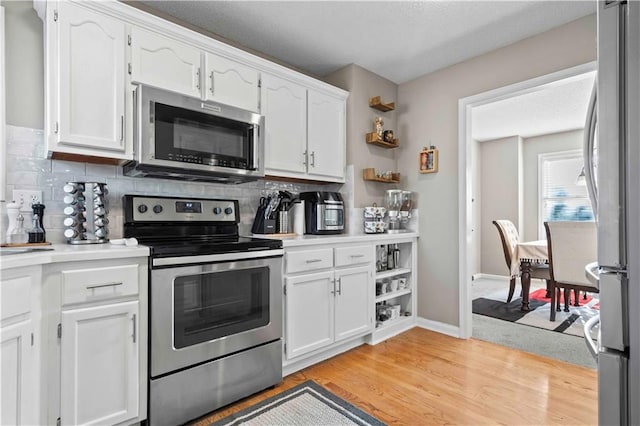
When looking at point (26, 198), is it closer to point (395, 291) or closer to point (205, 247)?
point (205, 247)

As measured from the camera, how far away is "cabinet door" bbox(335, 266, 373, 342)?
8.41ft

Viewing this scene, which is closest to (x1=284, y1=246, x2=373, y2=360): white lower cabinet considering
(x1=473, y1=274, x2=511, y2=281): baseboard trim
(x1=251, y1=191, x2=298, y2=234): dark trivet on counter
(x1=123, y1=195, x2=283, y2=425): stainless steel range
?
(x1=123, y1=195, x2=283, y2=425): stainless steel range

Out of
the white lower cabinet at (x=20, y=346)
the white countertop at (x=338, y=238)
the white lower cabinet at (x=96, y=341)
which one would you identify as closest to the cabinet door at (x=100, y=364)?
the white lower cabinet at (x=96, y=341)

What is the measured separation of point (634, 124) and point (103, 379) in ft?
6.79

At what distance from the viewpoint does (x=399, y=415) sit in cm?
184

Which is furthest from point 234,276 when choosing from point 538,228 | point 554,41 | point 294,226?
point 538,228

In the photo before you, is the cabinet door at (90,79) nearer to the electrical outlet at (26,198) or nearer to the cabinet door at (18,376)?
the electrical outlet at (26,198)

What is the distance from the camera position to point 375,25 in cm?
256

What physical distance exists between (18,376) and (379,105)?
3.12m

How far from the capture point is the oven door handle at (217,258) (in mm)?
1700

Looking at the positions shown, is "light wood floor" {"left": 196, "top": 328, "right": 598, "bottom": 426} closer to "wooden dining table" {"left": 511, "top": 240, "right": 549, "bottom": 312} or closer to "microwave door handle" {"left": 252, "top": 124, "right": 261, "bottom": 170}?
"wooden dining table" {"left": 511, "top": 240, "right": 549, "bottom": 312}

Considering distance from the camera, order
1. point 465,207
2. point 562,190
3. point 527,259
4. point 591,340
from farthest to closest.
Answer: point 562,190, point 527,259, point 465,207, point 591,340

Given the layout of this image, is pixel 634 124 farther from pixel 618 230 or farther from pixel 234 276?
pixel 234 276

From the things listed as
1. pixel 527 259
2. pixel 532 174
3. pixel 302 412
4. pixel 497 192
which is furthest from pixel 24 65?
pixel 532 174
